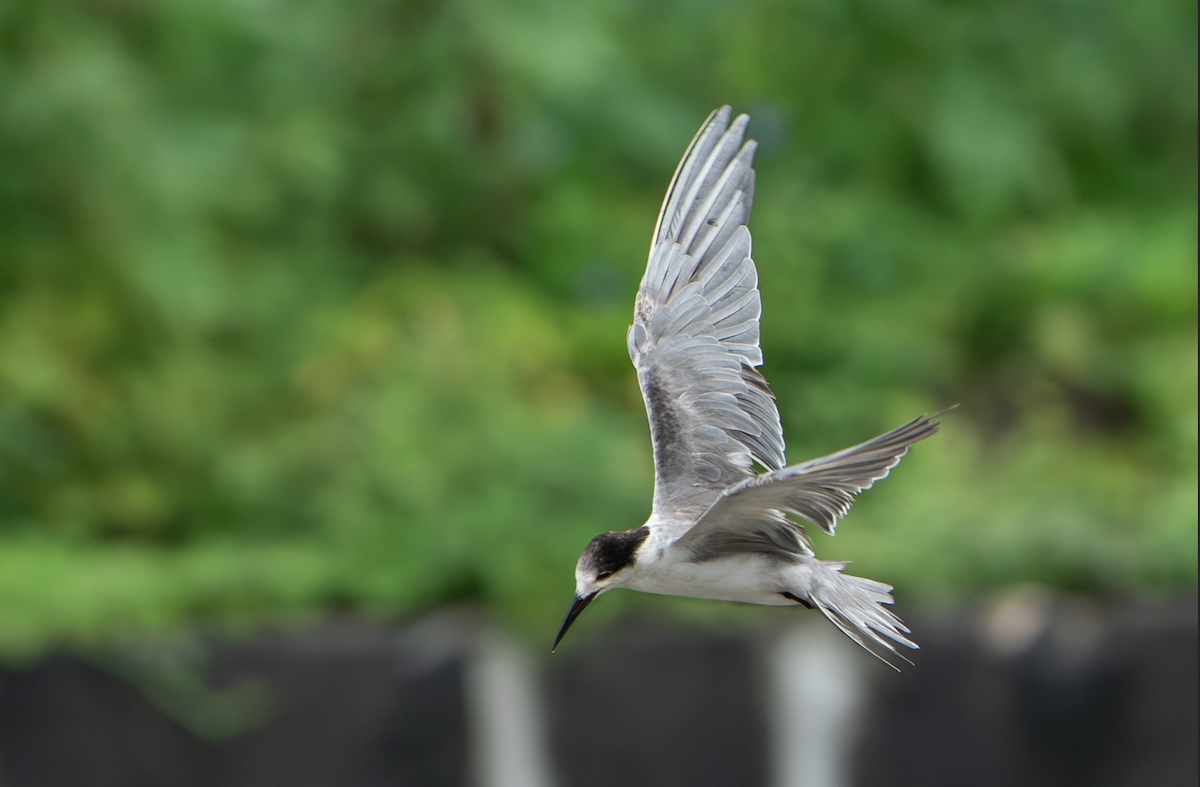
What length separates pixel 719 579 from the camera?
6.90 ft

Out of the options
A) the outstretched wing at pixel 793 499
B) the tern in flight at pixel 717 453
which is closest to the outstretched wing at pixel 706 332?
the tern in flight at pixel 717 453

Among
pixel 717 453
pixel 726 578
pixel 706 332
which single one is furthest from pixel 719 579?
pixel 706 332

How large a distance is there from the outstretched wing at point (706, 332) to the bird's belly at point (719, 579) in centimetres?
26

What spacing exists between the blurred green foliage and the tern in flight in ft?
6.58

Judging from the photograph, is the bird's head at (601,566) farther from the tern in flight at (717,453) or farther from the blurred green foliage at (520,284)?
the blurred green foliage at (520,284)

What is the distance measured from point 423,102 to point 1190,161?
3295 mm

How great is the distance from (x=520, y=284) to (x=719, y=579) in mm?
3805

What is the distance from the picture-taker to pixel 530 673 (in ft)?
15.3

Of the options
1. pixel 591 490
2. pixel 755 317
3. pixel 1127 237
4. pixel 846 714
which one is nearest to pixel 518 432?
pixel 591 490

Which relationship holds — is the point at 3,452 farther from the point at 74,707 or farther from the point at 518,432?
the point at 518,432

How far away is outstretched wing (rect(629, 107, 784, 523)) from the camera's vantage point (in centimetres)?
248

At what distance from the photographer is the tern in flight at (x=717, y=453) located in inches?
78.2

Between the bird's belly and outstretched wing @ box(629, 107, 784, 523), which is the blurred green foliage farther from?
the bird's belly

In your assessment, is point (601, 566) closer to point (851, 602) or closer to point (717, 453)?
point (851, 602)
